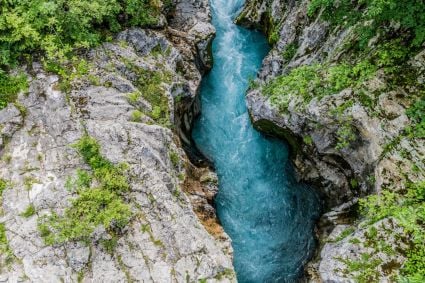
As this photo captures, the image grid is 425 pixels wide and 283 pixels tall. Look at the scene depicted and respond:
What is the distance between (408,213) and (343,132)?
11.4 feet

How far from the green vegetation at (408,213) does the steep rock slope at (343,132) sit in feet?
0.33

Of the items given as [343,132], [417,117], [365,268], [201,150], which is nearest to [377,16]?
[417,117]

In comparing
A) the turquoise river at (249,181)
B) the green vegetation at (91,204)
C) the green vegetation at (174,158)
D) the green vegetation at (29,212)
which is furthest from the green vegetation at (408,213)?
the green vegetation at (29,212)

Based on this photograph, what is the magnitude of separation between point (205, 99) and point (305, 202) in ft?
19.8

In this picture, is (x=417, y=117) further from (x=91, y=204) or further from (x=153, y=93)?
(x=91, y=204)

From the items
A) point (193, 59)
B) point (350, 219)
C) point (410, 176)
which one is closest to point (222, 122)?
point (193, 59)

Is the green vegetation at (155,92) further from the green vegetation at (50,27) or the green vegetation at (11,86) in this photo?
the green vegetation at (11,86)

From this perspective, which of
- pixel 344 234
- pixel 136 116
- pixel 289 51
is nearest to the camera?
pixel 344 234

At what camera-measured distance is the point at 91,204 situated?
346 inches

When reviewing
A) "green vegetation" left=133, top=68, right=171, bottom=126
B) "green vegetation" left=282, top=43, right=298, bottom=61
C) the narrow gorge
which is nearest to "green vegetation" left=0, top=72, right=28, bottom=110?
the narrow gorge

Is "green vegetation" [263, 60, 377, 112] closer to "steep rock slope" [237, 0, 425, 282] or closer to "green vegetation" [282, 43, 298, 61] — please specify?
"steep rock slope" [237, 0, 425, 282]

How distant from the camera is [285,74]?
13.6m

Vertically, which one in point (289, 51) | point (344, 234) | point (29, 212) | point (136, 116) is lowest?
point (29, 212)

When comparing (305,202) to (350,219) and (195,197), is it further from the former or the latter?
(195,197)
